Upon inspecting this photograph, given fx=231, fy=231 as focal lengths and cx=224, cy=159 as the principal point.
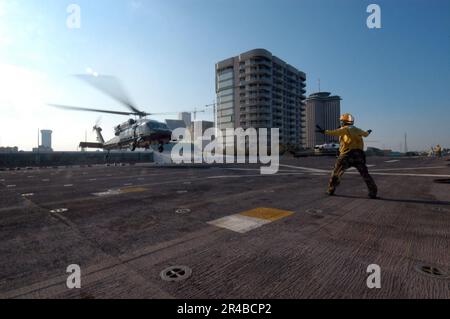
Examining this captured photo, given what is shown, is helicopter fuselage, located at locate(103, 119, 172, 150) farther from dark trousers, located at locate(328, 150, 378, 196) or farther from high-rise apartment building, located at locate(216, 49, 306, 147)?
high-rise apartment building, located at locate(216, 49, 306, 147)

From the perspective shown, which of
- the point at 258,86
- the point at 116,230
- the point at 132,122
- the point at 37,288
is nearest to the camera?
the point at 37,288

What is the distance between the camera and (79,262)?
3.08 meters

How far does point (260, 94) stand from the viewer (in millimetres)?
107125

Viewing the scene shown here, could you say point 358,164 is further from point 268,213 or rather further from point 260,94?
point 260,94

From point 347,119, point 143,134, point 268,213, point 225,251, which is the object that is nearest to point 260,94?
point 143,134

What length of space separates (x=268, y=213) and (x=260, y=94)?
107 m

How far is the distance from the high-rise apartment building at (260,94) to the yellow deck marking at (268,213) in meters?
104

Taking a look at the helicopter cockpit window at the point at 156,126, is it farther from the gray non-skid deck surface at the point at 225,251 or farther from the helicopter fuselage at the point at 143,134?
the gray non-skid deck surface at the point at 225,251

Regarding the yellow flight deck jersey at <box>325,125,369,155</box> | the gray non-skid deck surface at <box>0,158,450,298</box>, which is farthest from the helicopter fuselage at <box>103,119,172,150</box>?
the yellow flight deck jersey at <box>325,125,369,155</box>

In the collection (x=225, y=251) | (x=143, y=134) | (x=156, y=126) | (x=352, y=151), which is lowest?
(x=225, y=251)
